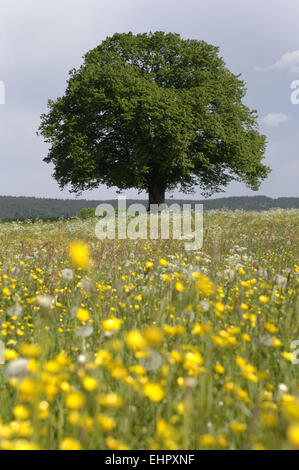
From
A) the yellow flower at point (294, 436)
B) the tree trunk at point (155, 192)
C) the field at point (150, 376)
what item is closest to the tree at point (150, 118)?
the tree trunk at point (155, 192)

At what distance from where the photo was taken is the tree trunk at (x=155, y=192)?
28500 millimetres

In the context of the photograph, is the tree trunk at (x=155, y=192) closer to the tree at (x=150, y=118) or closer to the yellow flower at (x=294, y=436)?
the tree at (x=150, y=118)

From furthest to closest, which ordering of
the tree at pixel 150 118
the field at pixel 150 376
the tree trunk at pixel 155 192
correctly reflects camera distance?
the tree trunk at pixel 155 192, the tree at pixel 150 118, the field at pixel 150 376

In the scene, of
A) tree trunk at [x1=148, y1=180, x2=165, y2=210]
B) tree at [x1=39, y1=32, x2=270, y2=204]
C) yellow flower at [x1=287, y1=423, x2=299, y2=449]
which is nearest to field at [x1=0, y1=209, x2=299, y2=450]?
yellow flower at [x1=287, y1=423, x2=299, y2=449]

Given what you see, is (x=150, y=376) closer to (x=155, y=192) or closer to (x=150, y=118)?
(x=150, y=118)

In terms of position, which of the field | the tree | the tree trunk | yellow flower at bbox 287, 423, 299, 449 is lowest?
the field

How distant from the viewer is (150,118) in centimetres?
2305

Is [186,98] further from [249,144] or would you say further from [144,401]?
[144,401]

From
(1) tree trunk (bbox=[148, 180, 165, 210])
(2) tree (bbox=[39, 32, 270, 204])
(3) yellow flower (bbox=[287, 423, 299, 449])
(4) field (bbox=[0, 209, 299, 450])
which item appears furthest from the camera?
(1) tree trunk (bbox=[148, 180, 165, 210])

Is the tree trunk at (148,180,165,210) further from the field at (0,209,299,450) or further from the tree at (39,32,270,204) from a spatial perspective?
the field at (0,209,299,450)

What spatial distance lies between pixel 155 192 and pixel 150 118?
6818 mm

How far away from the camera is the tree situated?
23.2 m

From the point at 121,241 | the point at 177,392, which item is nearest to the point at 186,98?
the point at 121,241
